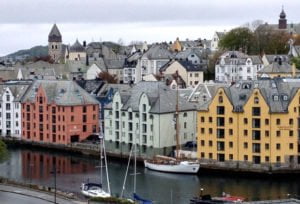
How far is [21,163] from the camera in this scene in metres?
66.2

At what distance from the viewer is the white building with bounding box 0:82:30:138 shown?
3214 inches

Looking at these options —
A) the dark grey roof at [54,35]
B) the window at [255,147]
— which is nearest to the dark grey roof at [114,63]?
the dark grey roof at [54,35]

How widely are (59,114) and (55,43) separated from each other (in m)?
74.6

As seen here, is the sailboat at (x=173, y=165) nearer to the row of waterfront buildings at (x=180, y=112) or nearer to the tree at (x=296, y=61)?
the row of waterfront buildings at (x=180, y=112)

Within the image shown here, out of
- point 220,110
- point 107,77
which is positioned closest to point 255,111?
point 220,110

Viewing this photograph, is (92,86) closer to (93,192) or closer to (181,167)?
(181,167)

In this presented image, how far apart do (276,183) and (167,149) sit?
45.2 ft

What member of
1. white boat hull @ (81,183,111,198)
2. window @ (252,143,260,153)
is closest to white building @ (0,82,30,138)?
window @ (252,143,260,153)

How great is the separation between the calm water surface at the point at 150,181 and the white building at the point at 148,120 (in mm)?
3190

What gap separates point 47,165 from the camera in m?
65.2

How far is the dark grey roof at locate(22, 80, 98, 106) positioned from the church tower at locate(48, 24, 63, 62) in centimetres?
6979

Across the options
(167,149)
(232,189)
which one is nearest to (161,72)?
(167,149)

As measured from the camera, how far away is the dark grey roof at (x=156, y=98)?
220 feet

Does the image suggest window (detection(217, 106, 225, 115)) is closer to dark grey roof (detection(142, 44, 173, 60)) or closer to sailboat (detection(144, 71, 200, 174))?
sailboat (detection(144, 71, 200, 174))
